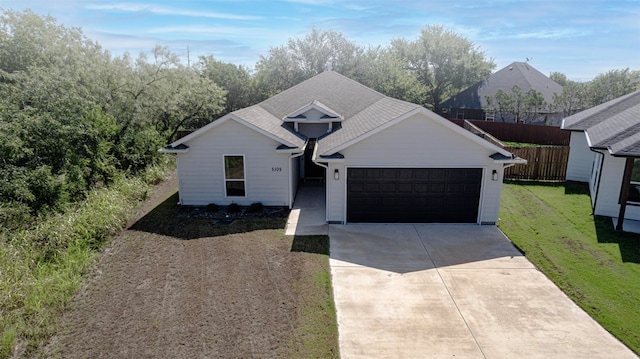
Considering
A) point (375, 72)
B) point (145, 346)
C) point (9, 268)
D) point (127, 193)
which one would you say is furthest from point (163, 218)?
point (375, 72)

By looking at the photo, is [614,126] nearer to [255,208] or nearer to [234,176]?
[255,208]

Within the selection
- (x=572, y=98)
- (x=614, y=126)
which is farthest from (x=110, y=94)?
(x=572, y=98)

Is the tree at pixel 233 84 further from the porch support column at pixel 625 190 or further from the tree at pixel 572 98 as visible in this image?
the porch support column at pixel 625 190

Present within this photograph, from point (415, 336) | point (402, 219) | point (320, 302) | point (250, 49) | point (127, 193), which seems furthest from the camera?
point (250, 49)

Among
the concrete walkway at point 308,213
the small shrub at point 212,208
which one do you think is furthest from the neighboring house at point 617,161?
the small shrub at point 212,208

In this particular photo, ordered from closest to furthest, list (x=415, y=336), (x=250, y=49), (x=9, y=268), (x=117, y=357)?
1. (x=117, y=357)
2. (x=415, y=336)
3. (x=9, y=268)
4. (x=250, y=49)

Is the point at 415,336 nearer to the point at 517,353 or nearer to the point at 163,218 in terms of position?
the point at 517,353
